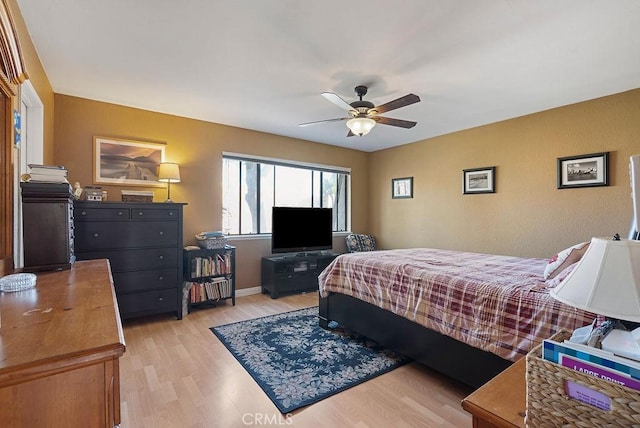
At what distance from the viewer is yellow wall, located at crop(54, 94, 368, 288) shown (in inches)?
131

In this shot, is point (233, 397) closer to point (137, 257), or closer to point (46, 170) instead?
point (46, 170)

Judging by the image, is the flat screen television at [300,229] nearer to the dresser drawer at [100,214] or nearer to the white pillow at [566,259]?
the dresser drawer at [100,214]

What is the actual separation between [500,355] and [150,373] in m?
2.40

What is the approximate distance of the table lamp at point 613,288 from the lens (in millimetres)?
735

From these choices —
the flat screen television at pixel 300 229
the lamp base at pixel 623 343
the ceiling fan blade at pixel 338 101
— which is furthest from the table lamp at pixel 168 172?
the lamp base at pixel 623 343

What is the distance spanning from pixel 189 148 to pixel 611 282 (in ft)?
13.7

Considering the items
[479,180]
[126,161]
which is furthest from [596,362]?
[126,161]

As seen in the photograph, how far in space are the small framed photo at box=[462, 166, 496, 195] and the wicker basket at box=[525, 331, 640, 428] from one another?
3811 mm

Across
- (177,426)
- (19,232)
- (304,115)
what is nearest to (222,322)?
(177,426)

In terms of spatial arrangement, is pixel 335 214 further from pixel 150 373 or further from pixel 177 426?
pixel 177 426

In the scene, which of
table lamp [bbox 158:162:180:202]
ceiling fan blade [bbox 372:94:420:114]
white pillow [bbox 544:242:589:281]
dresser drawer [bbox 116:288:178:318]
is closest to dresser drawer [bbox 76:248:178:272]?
dresser drawer [bbox 116:288:178:318]

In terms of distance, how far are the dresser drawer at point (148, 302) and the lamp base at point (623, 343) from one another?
11.8 feet

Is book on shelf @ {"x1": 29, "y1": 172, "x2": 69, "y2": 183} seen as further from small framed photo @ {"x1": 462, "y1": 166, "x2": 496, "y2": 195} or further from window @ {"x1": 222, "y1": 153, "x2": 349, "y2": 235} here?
small framed photo @ {"x1": 462, "y1": 166, "x2": 496, "y2": 195}

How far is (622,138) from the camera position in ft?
10.1
